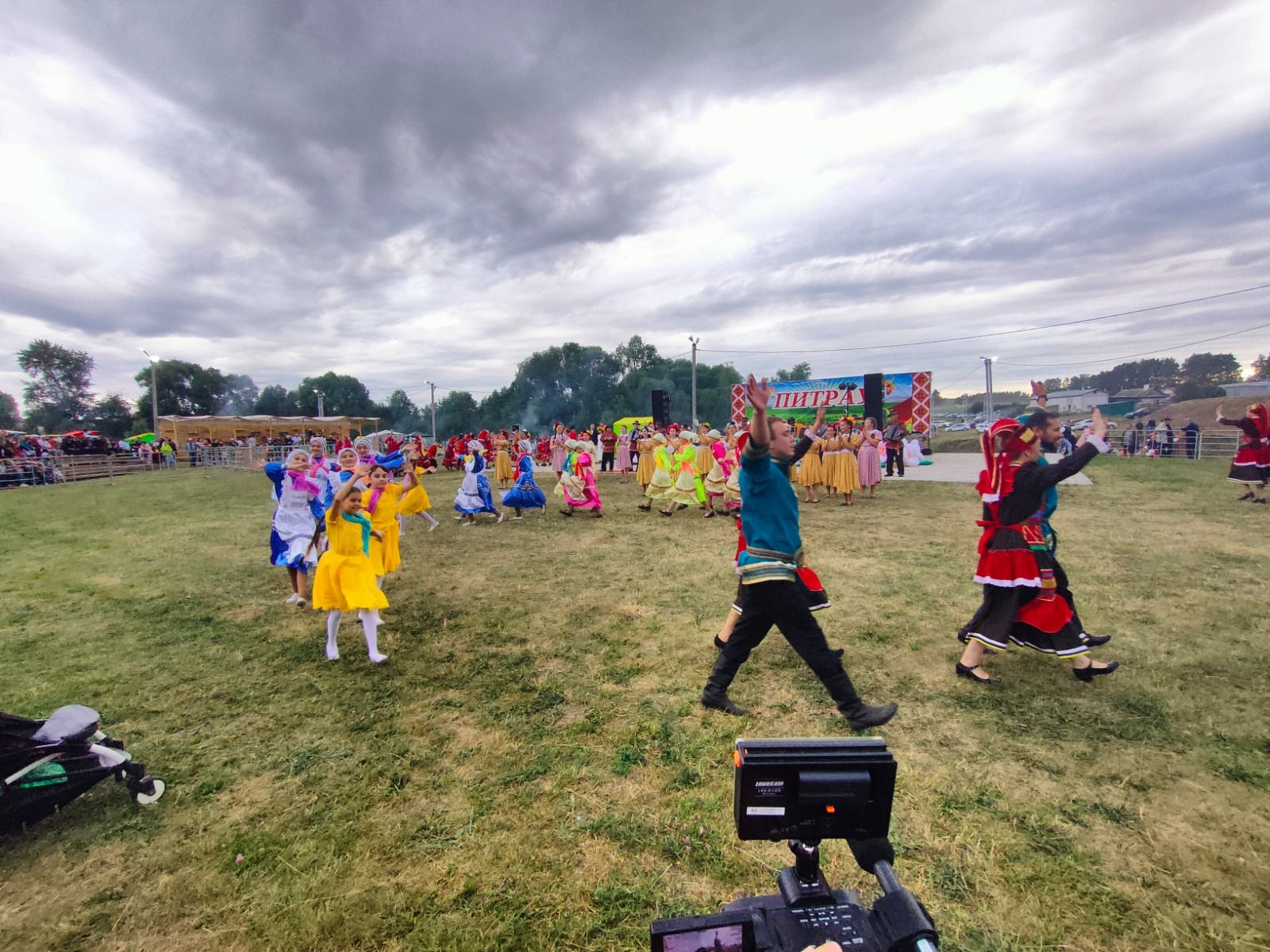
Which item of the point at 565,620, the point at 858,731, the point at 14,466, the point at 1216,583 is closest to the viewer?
the point at 858,731

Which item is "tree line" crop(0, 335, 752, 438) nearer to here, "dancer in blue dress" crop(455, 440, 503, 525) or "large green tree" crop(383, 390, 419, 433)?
"large green tree" crop(383, 390, 419, 433)

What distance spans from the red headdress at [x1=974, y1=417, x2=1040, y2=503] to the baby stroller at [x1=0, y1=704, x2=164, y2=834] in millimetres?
5571

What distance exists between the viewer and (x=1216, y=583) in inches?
252

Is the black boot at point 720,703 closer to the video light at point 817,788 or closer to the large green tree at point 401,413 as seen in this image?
the video light at point 817,788

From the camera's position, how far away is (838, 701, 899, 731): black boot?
3.59 meters

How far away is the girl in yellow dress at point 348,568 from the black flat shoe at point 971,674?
15.3 ft

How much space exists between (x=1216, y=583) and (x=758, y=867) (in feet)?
23.6

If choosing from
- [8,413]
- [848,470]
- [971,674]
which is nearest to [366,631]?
[971,674]

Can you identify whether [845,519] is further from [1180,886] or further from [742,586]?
[1180,886]

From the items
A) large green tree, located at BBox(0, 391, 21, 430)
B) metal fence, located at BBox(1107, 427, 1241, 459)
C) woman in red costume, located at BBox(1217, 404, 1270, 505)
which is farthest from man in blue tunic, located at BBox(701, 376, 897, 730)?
large green tree, located at BBox(0, 391, 21, 430)

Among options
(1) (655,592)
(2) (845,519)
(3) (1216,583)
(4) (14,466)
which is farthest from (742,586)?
(4) (14,466)

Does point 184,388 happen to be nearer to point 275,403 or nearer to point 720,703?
point 275,403

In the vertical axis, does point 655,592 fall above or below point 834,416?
below

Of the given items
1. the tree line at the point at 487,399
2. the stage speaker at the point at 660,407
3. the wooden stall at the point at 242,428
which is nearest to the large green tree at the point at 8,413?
the tree line at the point at 487,399
